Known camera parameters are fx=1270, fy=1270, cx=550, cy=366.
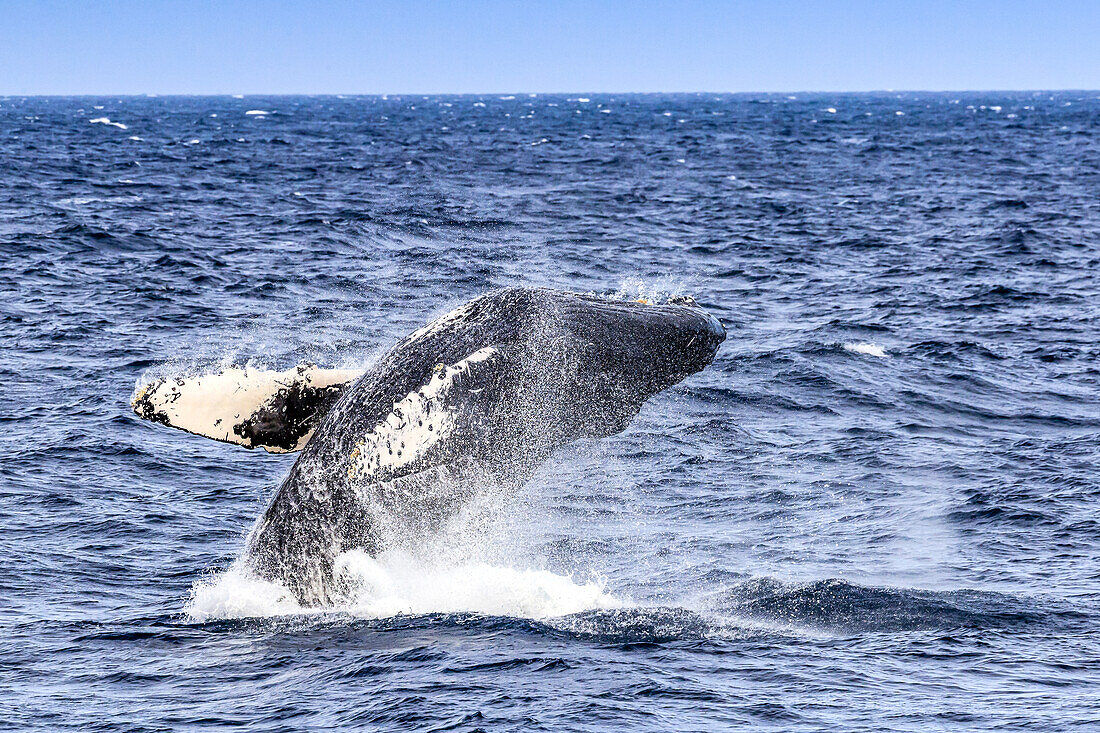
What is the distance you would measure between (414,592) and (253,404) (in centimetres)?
200

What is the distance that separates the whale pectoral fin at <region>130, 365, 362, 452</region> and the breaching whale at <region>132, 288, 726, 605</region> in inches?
13.2

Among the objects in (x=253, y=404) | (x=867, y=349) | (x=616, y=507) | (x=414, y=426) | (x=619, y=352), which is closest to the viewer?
(x=414, y=426)

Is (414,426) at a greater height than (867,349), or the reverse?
(414,426)

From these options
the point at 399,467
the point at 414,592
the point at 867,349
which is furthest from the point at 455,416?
the point at 867,349

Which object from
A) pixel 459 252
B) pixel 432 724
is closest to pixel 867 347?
pixel 459 252

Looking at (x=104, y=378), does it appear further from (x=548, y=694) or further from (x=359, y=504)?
(x=548, y=694)

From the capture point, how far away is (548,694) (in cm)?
894

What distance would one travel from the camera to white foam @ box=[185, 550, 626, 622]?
980cm

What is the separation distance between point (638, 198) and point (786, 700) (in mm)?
41020

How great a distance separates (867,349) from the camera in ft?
74.2

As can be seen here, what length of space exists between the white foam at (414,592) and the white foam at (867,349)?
39.5ft

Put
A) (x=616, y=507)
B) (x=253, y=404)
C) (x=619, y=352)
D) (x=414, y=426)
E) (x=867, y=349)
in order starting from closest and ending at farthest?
(x=414, y=426), (x=619, y=352), (x=253, y=404), (x=616, y=507), (x=867, y=349)

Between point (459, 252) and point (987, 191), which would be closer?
point (459, 252)

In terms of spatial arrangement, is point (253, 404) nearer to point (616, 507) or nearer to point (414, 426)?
point (414, 426)
